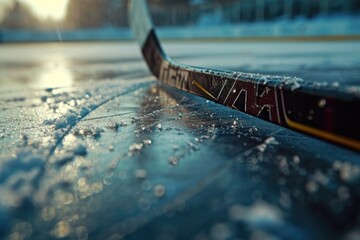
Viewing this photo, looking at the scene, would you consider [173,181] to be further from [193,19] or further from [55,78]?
[193,19]

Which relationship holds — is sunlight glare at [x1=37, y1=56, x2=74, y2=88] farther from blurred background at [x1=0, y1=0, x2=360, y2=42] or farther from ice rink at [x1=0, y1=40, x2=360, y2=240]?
blurred background at [x1=0, y1=0, x2=360, y2=42]

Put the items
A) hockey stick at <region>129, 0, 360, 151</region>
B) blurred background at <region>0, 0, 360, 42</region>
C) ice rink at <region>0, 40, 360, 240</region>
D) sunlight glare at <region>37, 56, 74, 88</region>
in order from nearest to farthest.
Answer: ice rink at <region>0, 40, 360, 240</region> < hockey stick at <region>129, 0, 360, 151</region> < sunlight glare at <region>37, 56, 74, 88</region> < blurred background at <region>0, 0, 360, 42</region>

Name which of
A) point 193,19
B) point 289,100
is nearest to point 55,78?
point 289,100

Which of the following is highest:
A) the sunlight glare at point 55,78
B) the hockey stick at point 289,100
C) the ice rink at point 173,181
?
the hockey stick at point 289,100

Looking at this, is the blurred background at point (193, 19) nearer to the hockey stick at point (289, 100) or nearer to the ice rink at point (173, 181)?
the hockey stick at point (289, 100)

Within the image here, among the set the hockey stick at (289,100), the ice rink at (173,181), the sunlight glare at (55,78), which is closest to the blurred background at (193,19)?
the sunlight glare at (55,78)

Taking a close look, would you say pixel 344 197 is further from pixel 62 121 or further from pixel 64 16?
pixel 64 16

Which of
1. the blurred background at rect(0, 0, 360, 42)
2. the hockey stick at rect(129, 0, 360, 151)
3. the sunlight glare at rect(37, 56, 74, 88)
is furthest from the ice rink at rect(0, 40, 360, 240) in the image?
the blurred background at rect(0, 0, 360, 42)
